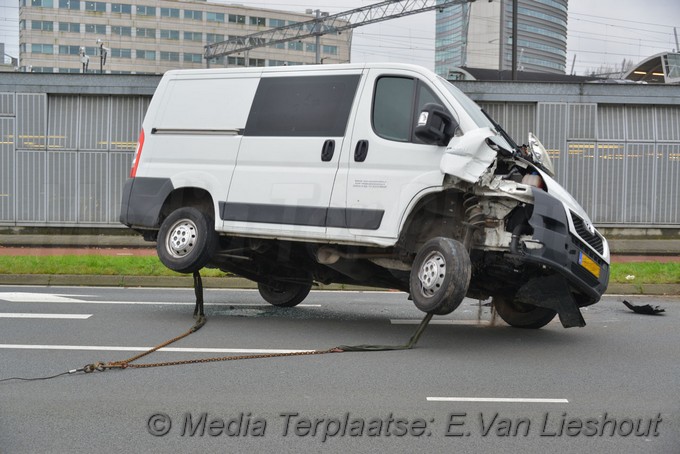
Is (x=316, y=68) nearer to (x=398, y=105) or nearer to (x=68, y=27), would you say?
(x=398, y=105)

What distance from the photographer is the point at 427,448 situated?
530 centimetres

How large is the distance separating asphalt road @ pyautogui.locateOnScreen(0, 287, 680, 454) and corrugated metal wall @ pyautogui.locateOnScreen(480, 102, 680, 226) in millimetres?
14238

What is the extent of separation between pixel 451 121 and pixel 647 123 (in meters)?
17.7

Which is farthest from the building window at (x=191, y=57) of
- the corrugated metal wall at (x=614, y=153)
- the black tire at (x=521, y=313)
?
the black tire at (x=521, y=313)

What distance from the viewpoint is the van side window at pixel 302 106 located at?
8984 mm

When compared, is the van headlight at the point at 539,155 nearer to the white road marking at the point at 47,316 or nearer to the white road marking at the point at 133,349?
the white road marking at the point at 133,349

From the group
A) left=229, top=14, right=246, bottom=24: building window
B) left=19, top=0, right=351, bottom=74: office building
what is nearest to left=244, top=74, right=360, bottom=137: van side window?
left=19, top=0, right=351, bottom=74: office building

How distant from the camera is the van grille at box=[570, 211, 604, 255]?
8344 millimetres

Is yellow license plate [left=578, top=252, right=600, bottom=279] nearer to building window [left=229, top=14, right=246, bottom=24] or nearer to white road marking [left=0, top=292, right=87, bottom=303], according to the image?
white road marking [left=0, top=292, right=87, bottom=303]

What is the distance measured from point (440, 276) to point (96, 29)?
105 meters

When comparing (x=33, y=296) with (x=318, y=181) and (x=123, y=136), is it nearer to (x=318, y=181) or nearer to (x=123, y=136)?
(x=318, y=181)

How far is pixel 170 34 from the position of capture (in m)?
108

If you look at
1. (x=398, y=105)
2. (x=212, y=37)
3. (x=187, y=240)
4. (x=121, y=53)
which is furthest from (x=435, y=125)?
(x=212, y=37)

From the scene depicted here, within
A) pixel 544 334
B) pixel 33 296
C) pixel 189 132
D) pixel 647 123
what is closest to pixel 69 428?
pixel 189 132
